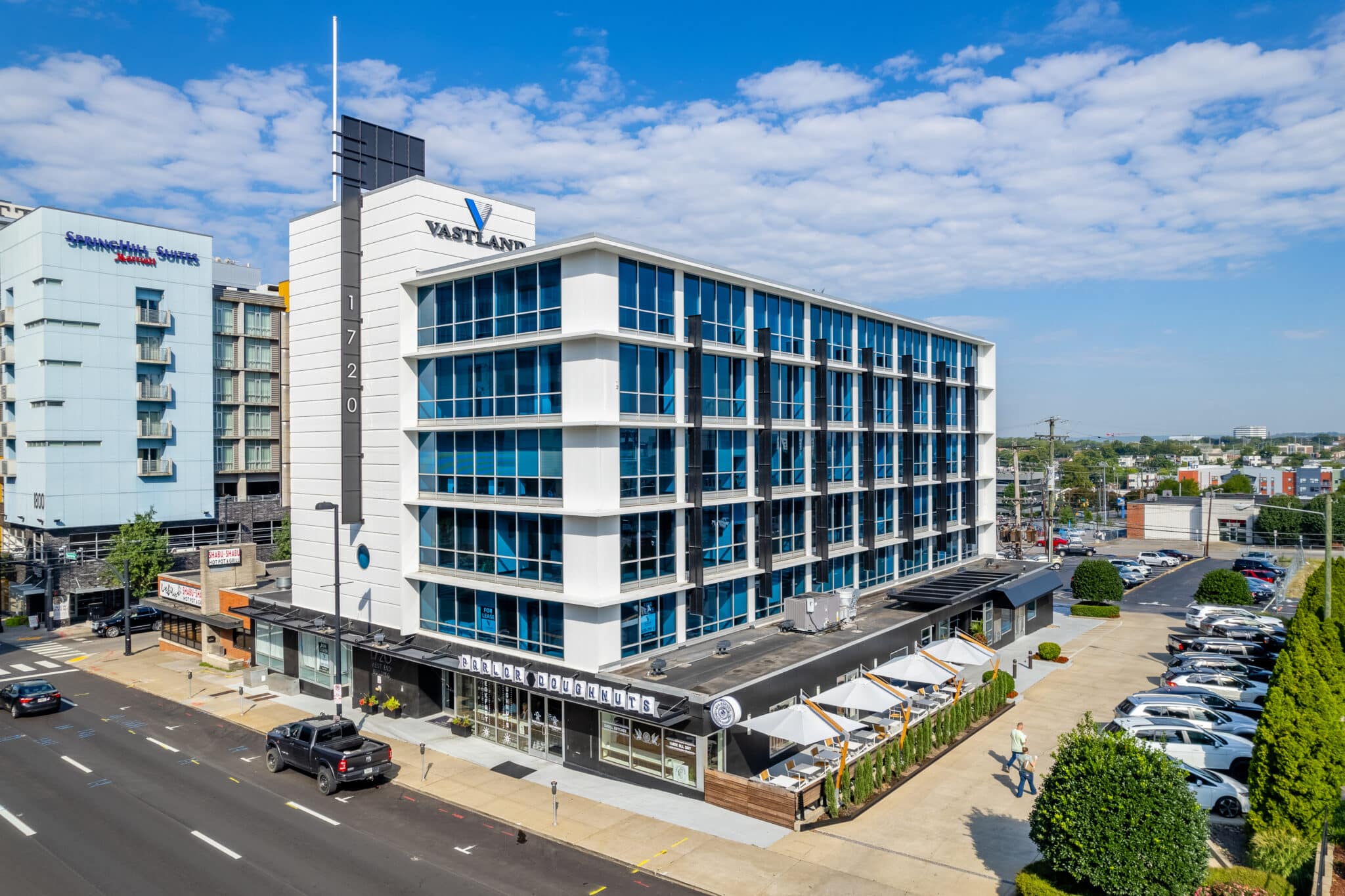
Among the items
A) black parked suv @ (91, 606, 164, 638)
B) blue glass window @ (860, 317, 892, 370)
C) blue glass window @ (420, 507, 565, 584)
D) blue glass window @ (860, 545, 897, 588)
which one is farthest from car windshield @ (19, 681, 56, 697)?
blue glass window @ (860, 317, 892, 370)

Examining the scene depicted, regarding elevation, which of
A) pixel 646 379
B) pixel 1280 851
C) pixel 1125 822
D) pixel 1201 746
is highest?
pixel 646 379

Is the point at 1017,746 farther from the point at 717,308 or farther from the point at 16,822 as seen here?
the point at 16,822

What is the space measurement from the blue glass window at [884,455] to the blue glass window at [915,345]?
5275 mm

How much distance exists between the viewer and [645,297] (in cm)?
3077

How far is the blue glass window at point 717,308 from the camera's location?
33.1 metres

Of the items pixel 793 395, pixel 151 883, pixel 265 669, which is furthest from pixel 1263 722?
pixel 265 669

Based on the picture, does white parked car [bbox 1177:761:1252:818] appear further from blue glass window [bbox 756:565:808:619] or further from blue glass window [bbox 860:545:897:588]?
blue glass window [bbox 860:545:897:588]

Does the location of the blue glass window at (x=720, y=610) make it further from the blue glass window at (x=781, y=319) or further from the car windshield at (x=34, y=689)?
the car windshield at (x=34, y=689)

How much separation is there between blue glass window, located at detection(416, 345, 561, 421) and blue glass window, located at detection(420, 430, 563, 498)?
0.91m

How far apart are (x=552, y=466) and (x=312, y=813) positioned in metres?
13.6

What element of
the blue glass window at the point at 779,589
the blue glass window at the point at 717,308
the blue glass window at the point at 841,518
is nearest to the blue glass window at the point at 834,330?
the blue glass window at the point at 717,308

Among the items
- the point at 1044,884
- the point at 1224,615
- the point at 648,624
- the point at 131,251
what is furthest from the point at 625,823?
the point at 131,251

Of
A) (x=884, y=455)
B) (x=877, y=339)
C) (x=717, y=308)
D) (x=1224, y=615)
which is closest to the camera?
(x=717, y=308)

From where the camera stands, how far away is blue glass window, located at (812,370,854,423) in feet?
138
